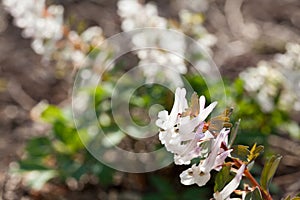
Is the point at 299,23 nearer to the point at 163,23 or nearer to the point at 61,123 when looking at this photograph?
the point at 163,23

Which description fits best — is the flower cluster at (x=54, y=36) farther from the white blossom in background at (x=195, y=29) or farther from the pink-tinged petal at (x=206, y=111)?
the pink-tinged petal at (x=206, y=111)

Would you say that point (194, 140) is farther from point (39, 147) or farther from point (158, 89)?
point (39, 147)

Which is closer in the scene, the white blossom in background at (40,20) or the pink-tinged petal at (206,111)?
the pink-tinged petal at (206,111)

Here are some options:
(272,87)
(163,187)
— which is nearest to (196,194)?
(163,187)

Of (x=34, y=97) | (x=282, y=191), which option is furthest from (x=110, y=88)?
(x=34, y=97)

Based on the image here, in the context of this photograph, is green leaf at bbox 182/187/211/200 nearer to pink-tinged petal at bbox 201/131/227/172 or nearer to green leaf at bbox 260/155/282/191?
green leaf at bbox 260/155/282/191

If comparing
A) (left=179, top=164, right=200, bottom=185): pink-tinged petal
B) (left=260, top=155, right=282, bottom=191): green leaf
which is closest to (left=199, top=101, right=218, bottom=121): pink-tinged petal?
A: (left=179, top=164, right=200, bottom=185): pink-tinged petal

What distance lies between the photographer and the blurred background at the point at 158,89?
2.71m

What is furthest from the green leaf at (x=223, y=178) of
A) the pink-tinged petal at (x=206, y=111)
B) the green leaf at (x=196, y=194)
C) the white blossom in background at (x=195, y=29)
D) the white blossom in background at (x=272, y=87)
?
the white blossom in background at (x=195, y=29)

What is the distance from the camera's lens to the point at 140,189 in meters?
2.89

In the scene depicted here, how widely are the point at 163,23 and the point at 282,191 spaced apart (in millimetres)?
987

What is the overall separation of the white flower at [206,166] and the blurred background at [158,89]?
4.14ft

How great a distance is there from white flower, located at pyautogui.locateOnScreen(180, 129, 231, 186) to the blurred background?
1.26 metres

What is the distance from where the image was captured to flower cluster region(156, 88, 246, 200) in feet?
4.33
